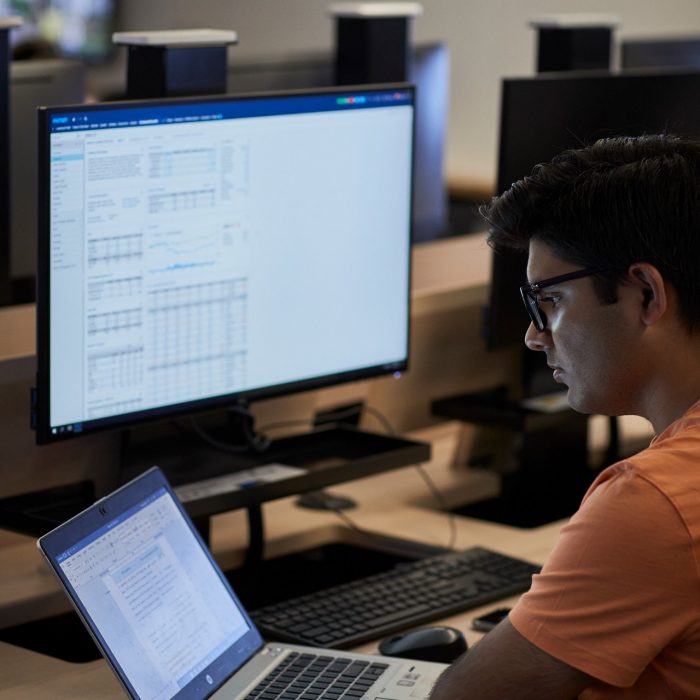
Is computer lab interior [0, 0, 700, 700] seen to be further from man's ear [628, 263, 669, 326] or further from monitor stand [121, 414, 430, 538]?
man's ear [628, 263, 669, 326]

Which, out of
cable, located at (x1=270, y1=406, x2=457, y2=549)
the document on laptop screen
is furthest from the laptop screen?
cable, located at (x1=270, y1=406, x2=457, y2=549)

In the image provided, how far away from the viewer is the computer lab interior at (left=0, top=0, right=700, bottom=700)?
158 centimetres

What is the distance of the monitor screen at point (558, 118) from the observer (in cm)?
209

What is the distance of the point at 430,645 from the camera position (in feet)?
4.95

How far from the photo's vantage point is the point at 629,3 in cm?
624

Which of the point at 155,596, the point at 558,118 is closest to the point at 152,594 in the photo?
the point at 155,596

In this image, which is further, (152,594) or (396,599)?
(396,599)

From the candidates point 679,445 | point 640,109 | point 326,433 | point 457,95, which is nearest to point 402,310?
point 326,433

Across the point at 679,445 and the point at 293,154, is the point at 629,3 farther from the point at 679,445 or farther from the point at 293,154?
the point at 679,445

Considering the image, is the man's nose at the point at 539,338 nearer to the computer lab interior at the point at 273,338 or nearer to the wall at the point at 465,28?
the computer lab interior at the point at 273,338

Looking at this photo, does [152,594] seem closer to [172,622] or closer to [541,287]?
[172,622]

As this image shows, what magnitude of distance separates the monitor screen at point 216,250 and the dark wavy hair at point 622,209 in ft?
1.70

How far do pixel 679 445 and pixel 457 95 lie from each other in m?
5.21

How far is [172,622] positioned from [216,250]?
1.59ft
